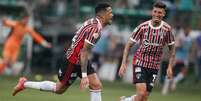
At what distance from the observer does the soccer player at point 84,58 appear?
556 inches

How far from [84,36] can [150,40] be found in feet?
4.42

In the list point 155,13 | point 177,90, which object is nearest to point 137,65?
point 155,13

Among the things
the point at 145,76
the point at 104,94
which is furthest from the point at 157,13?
the point at 104,94

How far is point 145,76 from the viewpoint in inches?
593

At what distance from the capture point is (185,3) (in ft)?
93.0

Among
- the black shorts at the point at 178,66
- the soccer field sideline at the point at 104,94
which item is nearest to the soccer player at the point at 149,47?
the soccer field sideline at the point at 104,94

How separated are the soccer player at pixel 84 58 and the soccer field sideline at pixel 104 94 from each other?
383cm

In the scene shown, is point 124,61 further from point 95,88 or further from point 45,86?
point 45,86

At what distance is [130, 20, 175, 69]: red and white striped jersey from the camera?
49.6 ft

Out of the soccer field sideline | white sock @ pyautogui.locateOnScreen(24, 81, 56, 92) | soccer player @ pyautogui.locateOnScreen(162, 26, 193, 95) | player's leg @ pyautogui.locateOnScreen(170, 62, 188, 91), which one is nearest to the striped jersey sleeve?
white sock @ pyautogui.locateOnScreen(24, 81, 56, 92)

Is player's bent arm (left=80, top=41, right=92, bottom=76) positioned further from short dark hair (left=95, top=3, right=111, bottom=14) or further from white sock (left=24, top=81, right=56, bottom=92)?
white sock (left=24, top=81, right=56, bottom=92)

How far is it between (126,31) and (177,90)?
4381 millimetres

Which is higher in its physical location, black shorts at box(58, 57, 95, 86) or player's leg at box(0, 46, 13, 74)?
player's leg at box(0, 46, 13, 74)

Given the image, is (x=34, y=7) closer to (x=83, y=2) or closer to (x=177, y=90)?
(x=83, y=2)
